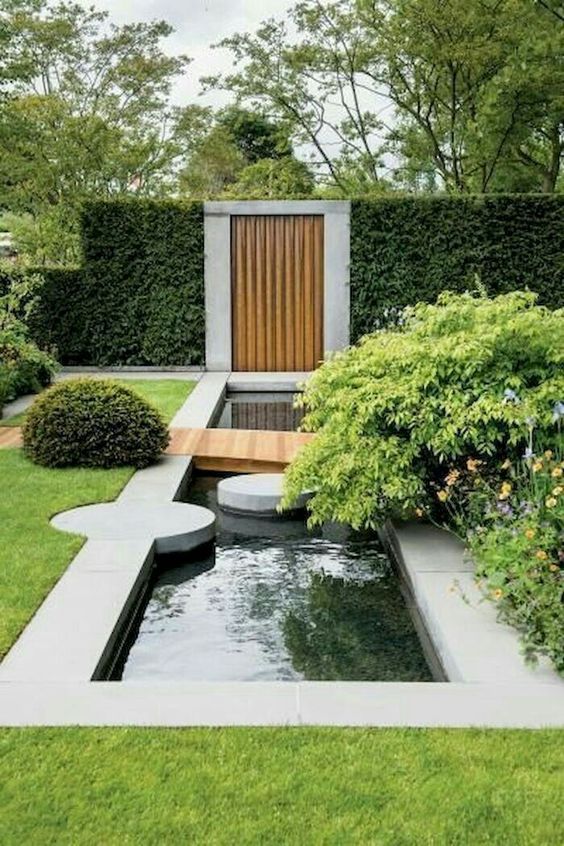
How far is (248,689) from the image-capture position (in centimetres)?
340

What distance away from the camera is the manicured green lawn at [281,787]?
255 centimetres

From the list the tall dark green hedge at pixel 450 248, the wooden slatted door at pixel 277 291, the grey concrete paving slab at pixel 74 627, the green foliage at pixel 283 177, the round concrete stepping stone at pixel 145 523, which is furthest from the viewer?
the green foliage at pixel 283 177

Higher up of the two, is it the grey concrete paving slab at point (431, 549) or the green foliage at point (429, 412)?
the green foliage at point (429, 412)

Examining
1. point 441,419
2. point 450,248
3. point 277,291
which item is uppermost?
point 450,248

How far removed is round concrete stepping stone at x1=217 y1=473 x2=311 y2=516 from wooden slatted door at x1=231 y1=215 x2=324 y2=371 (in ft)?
24.0

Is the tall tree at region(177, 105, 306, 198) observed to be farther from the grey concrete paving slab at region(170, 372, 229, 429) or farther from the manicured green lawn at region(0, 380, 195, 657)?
the manicured green lawn at region(0, 380, 195, 657)

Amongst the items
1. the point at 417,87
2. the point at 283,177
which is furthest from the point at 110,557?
the point at 283,177

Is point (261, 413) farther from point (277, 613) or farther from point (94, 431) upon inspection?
point (277, 613)

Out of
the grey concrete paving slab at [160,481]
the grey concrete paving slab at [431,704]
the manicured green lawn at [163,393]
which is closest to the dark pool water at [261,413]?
the manicured green lawn at [163,393]

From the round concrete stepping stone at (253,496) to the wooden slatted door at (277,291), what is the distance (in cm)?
733

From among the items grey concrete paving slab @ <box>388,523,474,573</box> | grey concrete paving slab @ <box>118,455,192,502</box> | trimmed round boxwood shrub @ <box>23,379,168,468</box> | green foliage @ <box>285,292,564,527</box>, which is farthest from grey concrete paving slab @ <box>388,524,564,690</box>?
trimmed round boxwood shrub @ <box>23,379,168,468</box>

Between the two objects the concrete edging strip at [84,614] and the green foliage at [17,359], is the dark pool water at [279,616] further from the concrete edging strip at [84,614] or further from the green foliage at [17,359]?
the green foliage at [17,359]

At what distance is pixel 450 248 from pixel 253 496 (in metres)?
8.12

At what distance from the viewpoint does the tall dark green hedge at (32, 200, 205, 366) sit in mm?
13758
